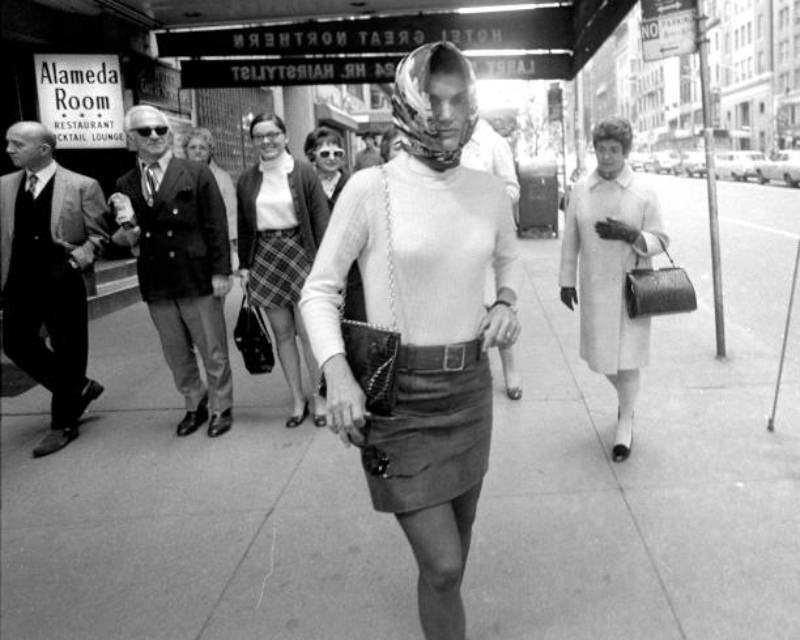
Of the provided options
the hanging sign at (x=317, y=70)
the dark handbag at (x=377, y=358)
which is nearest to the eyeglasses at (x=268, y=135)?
the dark handbag at (x=377, y=358)

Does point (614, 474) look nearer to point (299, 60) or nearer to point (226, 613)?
point (226, 613)

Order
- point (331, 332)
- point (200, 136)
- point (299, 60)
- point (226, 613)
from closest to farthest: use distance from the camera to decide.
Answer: point (331, 332) → point (226, 613) → point (200, 136) → point (299, 60)

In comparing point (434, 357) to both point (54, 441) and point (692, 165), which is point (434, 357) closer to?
point (54, 441)

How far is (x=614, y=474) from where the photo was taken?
161 inches

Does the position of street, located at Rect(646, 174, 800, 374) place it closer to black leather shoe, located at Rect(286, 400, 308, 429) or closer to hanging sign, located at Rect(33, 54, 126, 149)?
black leather shoe, located at Rect(286, 400, 308, 429)

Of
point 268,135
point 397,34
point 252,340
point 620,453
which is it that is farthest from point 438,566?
point 397,34

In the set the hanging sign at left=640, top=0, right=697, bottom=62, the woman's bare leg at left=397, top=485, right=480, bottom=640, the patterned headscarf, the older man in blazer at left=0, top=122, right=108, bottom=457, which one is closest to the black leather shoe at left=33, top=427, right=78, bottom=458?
the older man in blazer at left=0, top=122, right=108, bottom=457

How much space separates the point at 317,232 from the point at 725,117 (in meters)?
22.9

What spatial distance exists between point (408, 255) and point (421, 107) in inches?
15.6

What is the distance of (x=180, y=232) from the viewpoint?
4.71m

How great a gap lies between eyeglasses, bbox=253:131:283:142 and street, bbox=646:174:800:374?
13.3 feet

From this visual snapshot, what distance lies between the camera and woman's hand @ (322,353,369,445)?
203 centimetres

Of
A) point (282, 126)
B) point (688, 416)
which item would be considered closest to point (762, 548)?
point (688, 416)

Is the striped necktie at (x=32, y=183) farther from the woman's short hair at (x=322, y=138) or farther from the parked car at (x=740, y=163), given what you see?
the parked car at (x=740, y=163)
